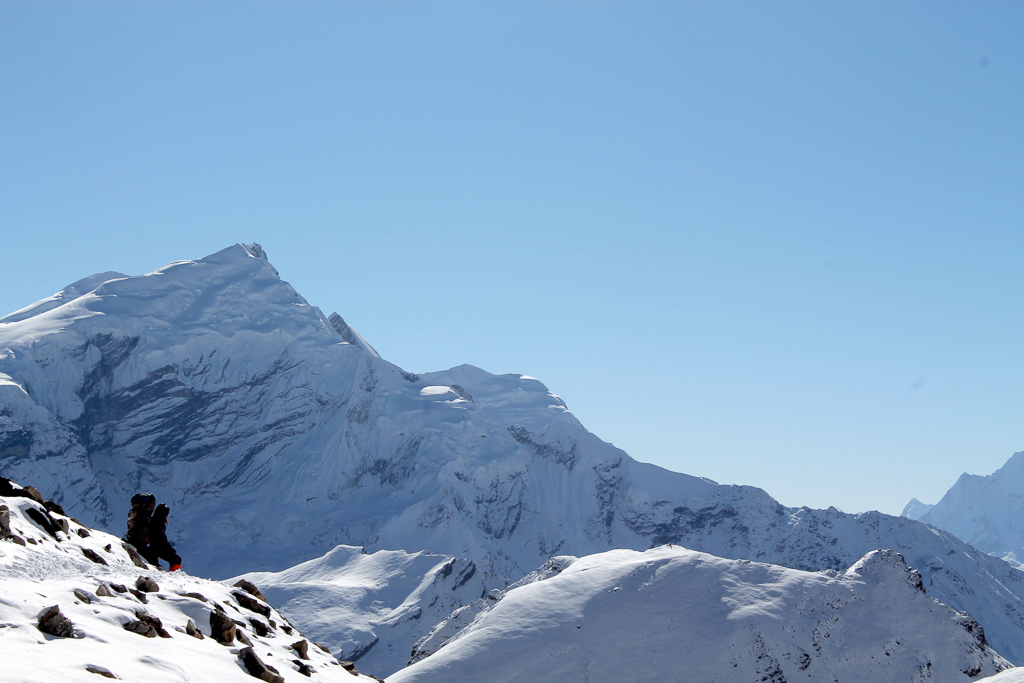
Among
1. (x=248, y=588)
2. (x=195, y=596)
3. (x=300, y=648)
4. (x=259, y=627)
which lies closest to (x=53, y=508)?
(x=248, y=588)

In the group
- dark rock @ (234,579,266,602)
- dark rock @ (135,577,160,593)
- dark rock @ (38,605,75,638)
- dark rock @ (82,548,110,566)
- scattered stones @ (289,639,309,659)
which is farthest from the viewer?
dark rock @ (234,579,266,602)

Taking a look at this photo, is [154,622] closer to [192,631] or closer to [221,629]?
[192,631]

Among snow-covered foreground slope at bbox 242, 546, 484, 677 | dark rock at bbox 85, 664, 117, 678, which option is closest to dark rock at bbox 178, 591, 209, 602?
dark rock at bbox 85, 664, 117, 678

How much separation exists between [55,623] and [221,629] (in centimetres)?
538

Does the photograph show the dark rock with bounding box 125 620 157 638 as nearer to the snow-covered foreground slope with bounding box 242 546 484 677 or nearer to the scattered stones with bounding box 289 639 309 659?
the scattered stones with bounding box 289 639 309 659

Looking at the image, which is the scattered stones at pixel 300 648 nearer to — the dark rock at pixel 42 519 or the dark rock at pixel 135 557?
the dark rock at pixel 135 557

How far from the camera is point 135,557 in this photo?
25.3 metres

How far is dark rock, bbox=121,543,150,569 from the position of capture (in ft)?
81.7

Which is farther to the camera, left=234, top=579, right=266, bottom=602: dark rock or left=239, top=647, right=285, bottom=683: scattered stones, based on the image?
left=234, top=579, right=266, bottom=602: dark rock

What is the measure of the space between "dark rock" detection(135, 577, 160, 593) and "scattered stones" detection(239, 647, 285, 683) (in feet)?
11.3

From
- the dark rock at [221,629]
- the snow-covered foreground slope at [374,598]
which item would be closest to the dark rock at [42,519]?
the dark rock at [221,629]

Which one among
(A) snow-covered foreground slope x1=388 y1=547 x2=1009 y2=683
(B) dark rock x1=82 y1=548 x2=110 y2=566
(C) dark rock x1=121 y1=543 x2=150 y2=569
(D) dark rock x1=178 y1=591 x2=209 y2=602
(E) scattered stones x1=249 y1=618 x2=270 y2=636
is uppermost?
(B) dark rock x1=82 y1=548 x2=110 y2=566

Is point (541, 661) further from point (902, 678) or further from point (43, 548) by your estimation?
point (43, 548)

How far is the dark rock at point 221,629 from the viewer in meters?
20.7
